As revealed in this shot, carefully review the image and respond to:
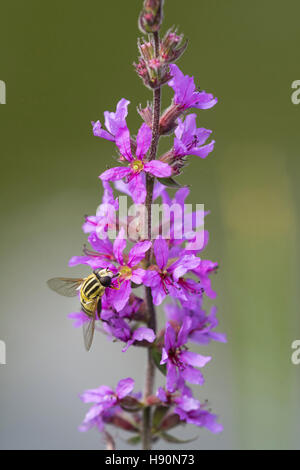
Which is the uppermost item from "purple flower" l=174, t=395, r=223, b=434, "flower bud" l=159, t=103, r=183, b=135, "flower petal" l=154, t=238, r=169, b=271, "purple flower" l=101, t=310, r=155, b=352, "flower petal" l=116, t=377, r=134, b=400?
"flower bud" l=159, t=103, r=183, b=135

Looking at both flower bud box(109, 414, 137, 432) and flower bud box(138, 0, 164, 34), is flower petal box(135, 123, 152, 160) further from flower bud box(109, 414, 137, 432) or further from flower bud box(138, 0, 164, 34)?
flower bud box(109, 414, 137, 432)

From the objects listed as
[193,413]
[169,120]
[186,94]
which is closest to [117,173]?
[169,120]

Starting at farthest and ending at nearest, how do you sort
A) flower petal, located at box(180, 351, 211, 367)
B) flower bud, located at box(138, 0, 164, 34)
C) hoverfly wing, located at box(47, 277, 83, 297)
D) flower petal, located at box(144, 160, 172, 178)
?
hoverfly wing, located at box(47, 277, 83, 297), flower petal, located at box(180, 351, 211, 367), flower petal, located at box(144, 160, 172, 178), flower bud, located at box(138, 0, 164, 34)

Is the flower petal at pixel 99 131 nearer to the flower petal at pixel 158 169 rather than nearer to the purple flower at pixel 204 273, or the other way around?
the flower petal at pixel 158 169

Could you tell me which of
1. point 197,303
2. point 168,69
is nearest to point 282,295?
→ point 197,303

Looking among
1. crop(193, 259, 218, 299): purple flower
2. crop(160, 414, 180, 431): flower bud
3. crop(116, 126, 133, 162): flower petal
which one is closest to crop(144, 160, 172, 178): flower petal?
crop(116, 126, 133, 162): flower petal

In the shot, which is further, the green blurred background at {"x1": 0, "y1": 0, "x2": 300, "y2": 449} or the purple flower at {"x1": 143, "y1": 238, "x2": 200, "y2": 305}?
the green blurred background at {"x1": 0, "y1": 0, "x2": 300, "y2": 449}
